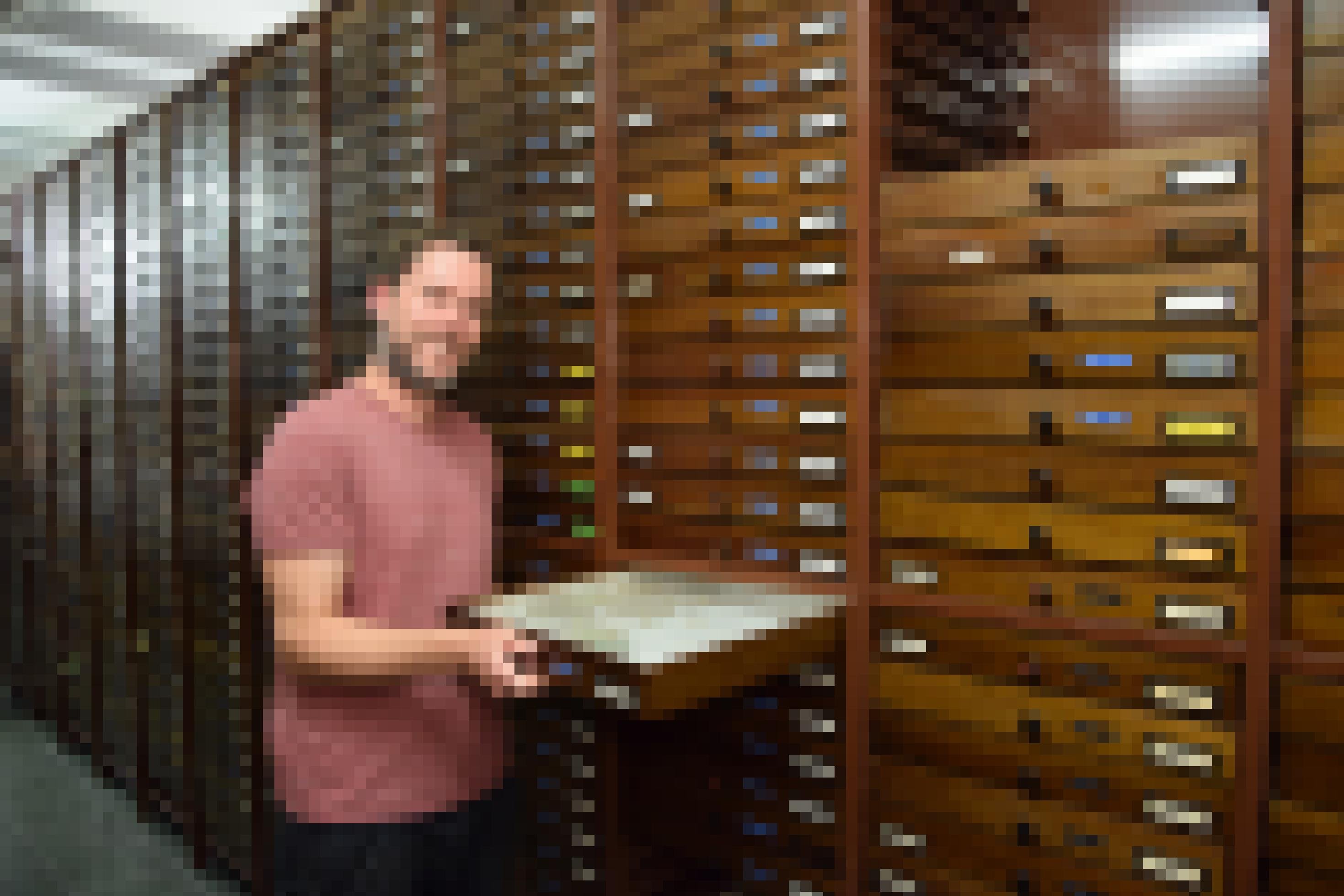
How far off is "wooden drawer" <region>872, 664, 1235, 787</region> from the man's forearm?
651 millimetres

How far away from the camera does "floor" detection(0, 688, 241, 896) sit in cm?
290

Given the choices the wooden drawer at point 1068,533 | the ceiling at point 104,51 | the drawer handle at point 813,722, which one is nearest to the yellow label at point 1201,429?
the wooden drawer at point 1068,533

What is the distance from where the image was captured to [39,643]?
4.39 m

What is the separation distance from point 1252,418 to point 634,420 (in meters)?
0.99

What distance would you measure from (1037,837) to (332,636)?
1029 millimetres

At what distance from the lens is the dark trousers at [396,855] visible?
4.79 feet

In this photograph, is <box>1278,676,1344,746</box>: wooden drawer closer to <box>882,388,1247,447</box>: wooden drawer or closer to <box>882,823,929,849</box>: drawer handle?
<box>882,388,1247,447</box>: wooden drawer

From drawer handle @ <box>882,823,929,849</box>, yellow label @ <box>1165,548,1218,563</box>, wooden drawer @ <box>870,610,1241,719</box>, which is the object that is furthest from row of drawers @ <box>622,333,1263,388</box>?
drawer handle @ <box>882,823,929,849</box>

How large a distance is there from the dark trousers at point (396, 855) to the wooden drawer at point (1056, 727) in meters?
0.67

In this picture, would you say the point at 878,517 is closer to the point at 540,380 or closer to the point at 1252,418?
the point at 1252,418

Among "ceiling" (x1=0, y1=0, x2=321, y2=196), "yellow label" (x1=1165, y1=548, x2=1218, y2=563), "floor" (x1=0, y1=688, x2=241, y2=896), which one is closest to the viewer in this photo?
"yellow label" (x1=1165, y1=548, x2=1218, y2=563)

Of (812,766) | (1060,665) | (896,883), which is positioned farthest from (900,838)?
(1060,665)

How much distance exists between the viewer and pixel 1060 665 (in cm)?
138

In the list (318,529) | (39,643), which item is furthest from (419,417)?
(39,643)
